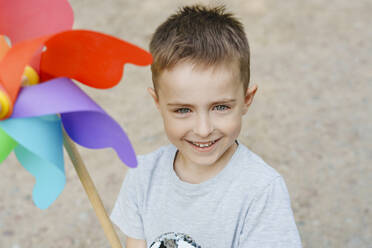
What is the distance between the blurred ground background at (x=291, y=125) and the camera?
1.88 meters

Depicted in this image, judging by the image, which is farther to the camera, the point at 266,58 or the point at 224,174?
the point at 266,58

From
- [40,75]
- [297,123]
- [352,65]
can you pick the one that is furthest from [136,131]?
[40,75]

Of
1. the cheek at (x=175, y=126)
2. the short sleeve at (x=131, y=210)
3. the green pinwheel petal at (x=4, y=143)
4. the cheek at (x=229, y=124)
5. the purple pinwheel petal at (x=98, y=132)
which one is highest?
the cheek at (x=229, y=124)

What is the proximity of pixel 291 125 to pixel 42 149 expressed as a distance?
5.10 ft

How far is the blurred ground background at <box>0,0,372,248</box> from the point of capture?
6.17ft

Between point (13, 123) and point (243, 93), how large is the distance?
44 centimetres

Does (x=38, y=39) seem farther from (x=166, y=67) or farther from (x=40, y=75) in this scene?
(x=166, y=67)

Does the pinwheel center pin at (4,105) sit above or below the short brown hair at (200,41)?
below

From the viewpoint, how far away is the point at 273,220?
1012 millimetres

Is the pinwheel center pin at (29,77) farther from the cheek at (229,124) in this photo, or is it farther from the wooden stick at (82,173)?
the cheek at (229,124)

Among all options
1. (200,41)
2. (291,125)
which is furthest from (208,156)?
(291,125)

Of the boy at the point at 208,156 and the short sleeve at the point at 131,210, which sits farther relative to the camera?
the short sleeve at the point at 131,210

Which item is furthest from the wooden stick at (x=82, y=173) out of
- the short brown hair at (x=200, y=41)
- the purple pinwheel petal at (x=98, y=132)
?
the short brown hair at (x=200, y=41)

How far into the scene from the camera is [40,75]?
913 mm
